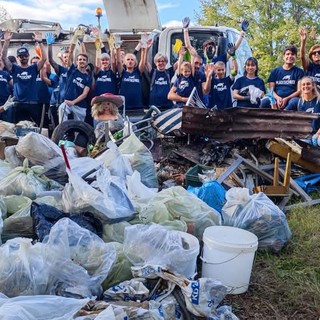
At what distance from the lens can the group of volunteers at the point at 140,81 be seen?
615 cm

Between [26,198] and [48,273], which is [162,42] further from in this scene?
[48,273]

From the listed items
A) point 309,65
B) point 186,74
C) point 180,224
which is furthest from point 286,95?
point 180,224

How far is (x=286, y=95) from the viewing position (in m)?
6.19

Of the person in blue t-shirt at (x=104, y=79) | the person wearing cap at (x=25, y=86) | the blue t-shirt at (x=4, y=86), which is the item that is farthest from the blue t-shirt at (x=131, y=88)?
the blue t-shirt at (x=4, y=86)

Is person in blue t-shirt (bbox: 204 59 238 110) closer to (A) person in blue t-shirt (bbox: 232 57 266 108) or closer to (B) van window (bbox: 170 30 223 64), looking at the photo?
(A) person in blue t-shirt (bbox: 232 57 266 108)

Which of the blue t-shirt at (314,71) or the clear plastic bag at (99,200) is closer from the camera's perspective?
the clear plastic bag at (99,200)

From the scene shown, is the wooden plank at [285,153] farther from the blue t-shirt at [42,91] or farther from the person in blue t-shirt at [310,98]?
the blue t-shirt at [42,91]

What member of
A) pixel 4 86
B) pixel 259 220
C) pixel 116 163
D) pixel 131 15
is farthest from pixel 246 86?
pixel 4 86

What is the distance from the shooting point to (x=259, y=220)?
135 inches

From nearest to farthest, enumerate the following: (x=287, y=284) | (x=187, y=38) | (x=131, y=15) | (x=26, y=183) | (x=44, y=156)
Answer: (x=287, y=284), (x=26, y=183), (x=44, y=156), (x=187, y=38), (x=131, y=15)

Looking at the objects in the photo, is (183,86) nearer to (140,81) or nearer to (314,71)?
(140,81)

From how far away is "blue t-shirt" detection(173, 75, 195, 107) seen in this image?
6488mm

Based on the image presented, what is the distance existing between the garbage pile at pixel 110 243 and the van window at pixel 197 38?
12.6ft

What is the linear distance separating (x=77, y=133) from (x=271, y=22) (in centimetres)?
1427
